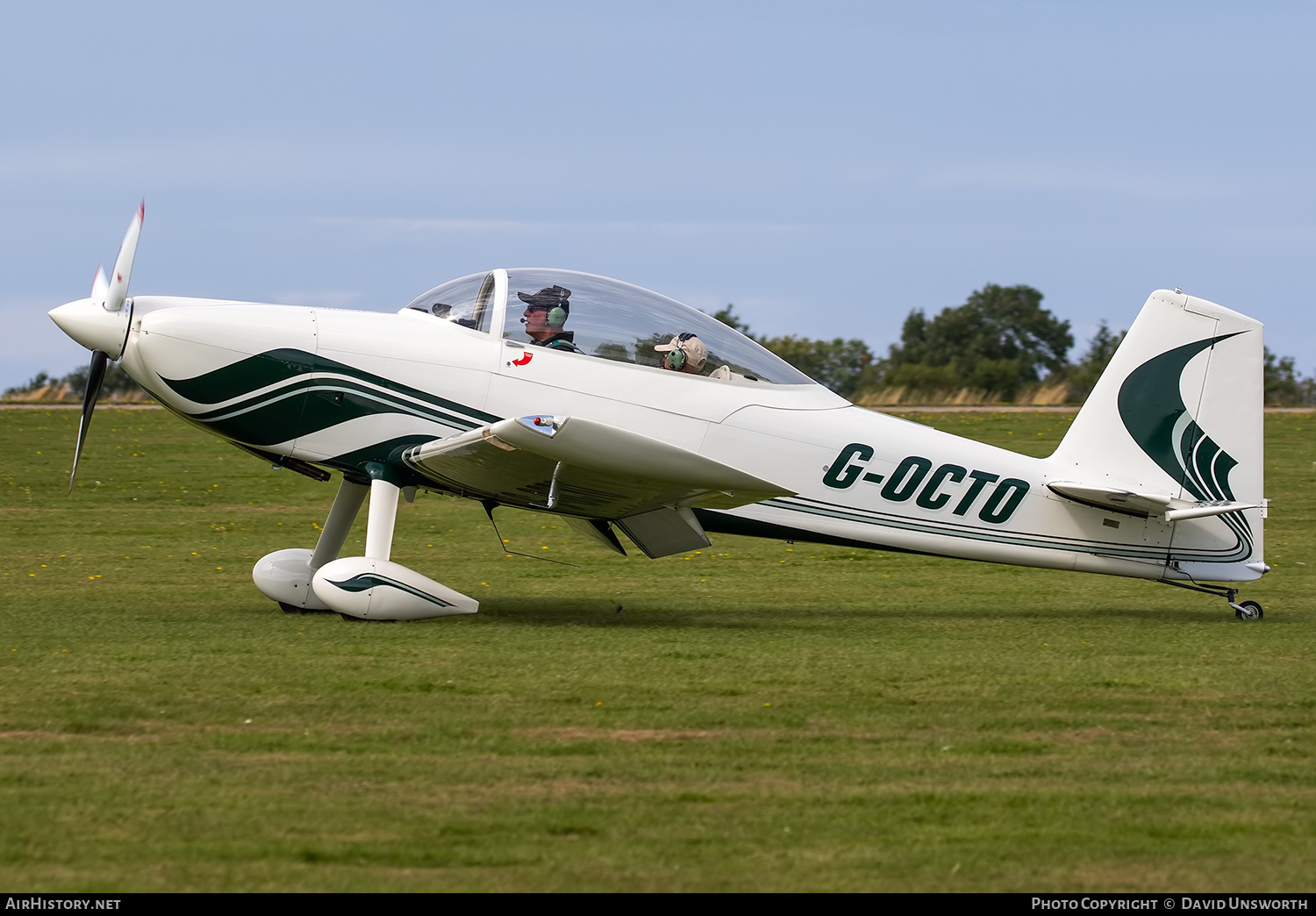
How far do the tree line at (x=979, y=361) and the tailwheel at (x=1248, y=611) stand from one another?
20.5 metres

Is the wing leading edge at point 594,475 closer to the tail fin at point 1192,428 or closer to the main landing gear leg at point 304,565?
the main landing gear leg at point 304,565

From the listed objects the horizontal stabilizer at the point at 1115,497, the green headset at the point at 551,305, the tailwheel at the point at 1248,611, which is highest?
the green headset at the point at 551,305

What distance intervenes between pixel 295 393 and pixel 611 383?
2.20 meters

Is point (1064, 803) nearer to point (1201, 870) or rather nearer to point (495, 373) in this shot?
point (1201, 870)

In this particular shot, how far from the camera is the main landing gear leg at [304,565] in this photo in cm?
944

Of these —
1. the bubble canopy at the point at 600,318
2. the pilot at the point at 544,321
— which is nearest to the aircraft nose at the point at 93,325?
the bubble canopy at the point at 600,318

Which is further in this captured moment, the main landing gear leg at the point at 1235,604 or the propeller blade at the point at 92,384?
the main landing gear leg at the point at 1235,604

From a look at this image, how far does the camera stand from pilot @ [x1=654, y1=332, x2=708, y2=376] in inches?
364

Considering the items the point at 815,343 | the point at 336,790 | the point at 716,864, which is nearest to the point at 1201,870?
the point at 716,864

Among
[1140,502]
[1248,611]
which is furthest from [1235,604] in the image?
[1140,502]

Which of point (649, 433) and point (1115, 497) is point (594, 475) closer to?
point (649, 433)

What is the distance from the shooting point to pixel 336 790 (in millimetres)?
4691

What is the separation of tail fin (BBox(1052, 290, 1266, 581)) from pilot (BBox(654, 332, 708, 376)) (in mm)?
2887

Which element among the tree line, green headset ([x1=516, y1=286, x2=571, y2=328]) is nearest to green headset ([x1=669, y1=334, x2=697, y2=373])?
green headset ([x1=516, y1=286, x2=571, y2=328])
